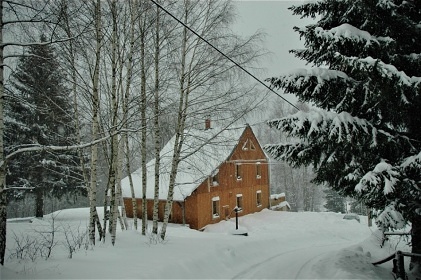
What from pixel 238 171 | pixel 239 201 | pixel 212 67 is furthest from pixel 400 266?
pixel 238 171

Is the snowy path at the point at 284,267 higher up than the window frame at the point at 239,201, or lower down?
lower down

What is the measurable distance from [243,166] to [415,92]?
20.1 m

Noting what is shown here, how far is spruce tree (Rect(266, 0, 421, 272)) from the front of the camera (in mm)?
5695

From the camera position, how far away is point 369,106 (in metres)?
6.54

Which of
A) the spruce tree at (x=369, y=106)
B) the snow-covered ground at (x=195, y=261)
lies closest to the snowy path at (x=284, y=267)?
the snow-covered ground at (x=195, y=261)

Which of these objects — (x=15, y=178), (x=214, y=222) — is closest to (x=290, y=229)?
(x=214, y=222)

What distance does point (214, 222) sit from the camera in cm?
2175

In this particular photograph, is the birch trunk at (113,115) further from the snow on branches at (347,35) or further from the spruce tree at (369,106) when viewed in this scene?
the snow on branches at (347,35)

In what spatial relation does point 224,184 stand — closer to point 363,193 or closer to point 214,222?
point 214,222

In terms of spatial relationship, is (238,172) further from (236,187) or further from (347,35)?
(347,35)

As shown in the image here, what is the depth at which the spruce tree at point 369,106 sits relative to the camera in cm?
A: 570

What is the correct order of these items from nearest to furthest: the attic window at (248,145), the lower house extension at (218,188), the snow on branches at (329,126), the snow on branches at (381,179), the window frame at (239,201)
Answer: the snow on branches at (381,179)
the snow on branches at (329,126)
the lower house extension at (218,188)
the window frame at (239,201)
the attic window at (248,145)

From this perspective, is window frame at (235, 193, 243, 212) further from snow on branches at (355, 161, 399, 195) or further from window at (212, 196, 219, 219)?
snow on branches at (355, 161, 399, 195)

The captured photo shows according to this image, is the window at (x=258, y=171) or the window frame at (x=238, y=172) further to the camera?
the window at (x=258, y=171)
